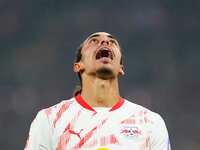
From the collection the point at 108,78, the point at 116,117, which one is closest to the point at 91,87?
the point at 108,78

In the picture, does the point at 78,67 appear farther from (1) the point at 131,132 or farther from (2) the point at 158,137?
(2) the point at 158,137

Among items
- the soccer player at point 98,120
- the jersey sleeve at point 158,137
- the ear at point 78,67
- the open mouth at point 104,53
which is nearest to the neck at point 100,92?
the soccer player at point 98,120

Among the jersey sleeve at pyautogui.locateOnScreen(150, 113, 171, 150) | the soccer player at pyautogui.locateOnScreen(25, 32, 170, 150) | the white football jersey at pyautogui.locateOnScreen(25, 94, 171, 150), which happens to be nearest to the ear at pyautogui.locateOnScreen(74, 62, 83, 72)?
the soccer player at pyautogui.locateOnScreen(25, 32, 170, 150)

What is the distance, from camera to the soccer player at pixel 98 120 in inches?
153

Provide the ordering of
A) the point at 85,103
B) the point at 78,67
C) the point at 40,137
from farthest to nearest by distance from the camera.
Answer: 1. the point at 78,67
2. the point at 85,103
3. the point at 40,137

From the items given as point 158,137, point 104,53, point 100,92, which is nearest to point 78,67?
point 104,53

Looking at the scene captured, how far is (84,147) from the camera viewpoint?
382 cm

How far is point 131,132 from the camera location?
399cm

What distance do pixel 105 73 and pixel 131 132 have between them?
2.77 ft

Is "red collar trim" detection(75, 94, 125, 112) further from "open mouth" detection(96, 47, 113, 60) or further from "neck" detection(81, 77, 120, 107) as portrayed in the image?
"open mouth" detection(96, 47, 113, 60)

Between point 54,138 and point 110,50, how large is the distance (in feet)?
4.77

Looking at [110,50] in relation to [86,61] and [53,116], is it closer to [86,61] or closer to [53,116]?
[86,61]

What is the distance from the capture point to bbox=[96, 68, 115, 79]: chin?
427cm

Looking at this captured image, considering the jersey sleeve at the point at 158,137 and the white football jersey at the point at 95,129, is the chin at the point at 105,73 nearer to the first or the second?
the white football jersey at the point at 95,129
